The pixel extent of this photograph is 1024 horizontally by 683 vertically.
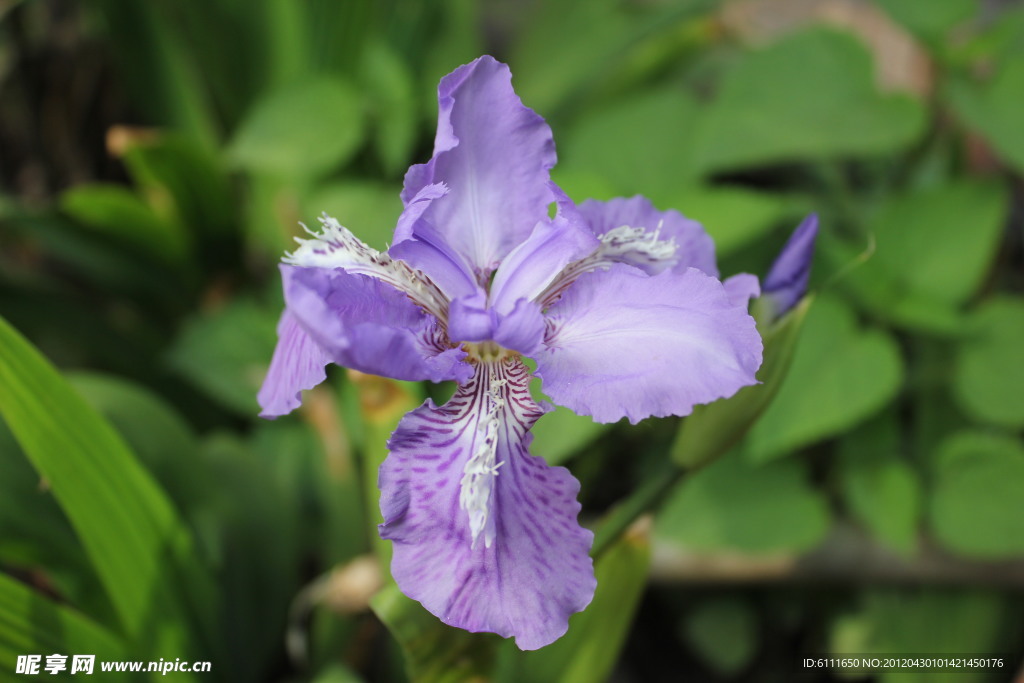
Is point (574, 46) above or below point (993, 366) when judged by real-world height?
above

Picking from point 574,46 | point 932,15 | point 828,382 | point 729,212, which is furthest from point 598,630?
point 574,46

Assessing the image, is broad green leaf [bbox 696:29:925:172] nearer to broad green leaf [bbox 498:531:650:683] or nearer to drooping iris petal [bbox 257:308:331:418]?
broad green leaf [bbox 498:531:650:683]

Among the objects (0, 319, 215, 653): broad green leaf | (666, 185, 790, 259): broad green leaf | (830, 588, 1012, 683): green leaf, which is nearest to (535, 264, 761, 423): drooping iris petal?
(0, 319, 215, 653): broad green leaf

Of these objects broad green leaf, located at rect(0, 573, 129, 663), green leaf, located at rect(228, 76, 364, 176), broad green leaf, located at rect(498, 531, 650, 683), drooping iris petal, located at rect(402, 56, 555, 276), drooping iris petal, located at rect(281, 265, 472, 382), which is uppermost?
green leaf, located at rect(228, 76, 364, 176)

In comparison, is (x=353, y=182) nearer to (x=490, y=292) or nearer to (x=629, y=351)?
(x=490, y=292)

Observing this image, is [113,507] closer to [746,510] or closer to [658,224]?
[658,224]

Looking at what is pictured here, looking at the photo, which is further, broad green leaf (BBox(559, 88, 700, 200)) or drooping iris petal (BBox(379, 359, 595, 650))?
broad green leaf (BBox(559, 88, 700, 200))
